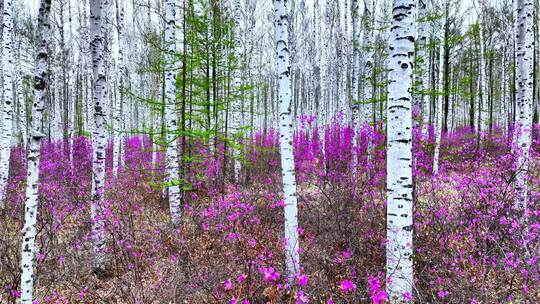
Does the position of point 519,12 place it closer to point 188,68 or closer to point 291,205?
A: point 291,205

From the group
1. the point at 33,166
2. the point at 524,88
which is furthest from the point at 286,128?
the point at 524,88

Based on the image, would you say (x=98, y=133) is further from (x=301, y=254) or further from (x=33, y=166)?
(x=301, y=254)

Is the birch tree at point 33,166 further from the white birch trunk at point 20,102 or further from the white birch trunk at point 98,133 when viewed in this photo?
the white birch trunk at point 20,102

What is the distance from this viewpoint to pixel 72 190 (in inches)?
344

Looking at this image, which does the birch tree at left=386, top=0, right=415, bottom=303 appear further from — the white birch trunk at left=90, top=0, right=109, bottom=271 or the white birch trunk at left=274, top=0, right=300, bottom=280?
the white birch trunk at left=90, top=0, right=109, bottom=271

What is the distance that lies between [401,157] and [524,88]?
355cm

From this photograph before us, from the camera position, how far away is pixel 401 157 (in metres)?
3.29

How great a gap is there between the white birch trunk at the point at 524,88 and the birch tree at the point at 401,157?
302cm

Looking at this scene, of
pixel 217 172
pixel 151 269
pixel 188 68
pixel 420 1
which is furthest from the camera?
pixel 217 172

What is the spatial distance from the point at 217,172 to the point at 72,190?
3981 mm

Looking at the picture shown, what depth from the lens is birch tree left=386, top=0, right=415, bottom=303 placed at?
3.25m

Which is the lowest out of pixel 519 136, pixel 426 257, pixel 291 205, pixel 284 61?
pixel 426 257

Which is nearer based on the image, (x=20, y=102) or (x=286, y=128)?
(x=286, y=128)

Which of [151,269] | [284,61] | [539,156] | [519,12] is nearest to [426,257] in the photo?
[284,61]
